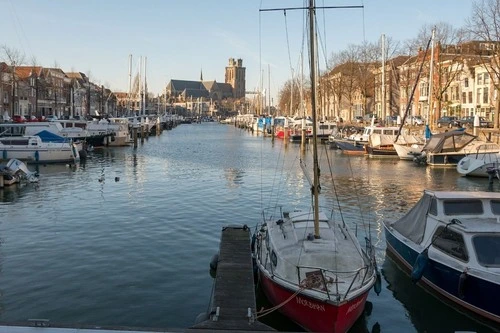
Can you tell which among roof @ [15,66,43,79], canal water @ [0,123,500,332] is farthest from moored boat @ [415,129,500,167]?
roof @ [15,66,43,79]

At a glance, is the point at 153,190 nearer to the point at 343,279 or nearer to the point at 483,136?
the point at 343,279

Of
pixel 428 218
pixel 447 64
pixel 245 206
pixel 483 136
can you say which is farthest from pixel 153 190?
pixel 447 64

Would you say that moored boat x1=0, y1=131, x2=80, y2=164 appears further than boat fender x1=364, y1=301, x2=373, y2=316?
Yes

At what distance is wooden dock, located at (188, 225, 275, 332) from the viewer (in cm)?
1021

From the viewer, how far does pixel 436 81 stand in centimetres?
7706

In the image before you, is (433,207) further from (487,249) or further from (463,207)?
(487,249)

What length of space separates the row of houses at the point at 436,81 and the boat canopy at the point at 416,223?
46.6m

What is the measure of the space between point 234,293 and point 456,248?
5.89 meters

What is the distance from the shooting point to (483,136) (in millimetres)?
52125

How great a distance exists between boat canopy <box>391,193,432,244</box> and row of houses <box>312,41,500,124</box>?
153ft

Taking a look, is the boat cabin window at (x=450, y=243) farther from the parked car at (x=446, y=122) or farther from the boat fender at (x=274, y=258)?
the parked car at (x=446, y=122)

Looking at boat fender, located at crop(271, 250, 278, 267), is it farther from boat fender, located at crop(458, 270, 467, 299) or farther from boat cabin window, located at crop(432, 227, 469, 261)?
boat cabin window, located at crop(432, 227, 469, 261)

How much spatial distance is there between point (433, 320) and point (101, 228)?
14102 millimetres

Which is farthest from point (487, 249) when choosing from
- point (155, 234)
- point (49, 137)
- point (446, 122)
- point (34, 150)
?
point (446, 122)
